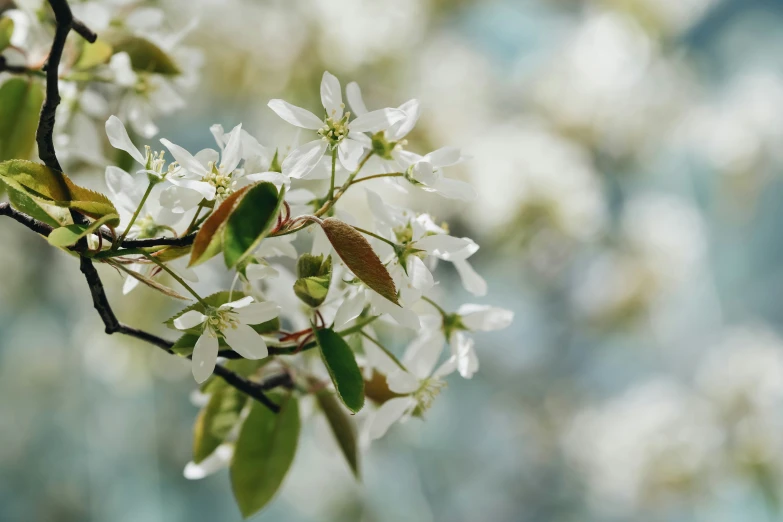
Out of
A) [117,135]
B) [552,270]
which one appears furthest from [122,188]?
[552,270]

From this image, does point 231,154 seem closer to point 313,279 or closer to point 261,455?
point 313,279

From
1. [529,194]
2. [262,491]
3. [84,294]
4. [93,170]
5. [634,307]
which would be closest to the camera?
[262,491]

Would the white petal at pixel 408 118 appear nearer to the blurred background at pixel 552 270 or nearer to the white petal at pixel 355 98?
the white petal at pixel 355 98

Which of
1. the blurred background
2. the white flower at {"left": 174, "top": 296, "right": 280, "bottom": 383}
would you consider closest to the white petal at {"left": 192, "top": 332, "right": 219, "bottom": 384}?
the white flower at {"left": 174, "top": 296, "right": 280, "bottom": 383}

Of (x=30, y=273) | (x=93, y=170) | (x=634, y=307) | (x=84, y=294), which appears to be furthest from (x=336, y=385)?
(x=30, y=273)

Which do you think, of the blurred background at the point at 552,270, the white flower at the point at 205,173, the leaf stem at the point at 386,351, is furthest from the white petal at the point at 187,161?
the blurred background at the point at 552,270

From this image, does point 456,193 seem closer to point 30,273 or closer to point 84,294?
point 84,294
